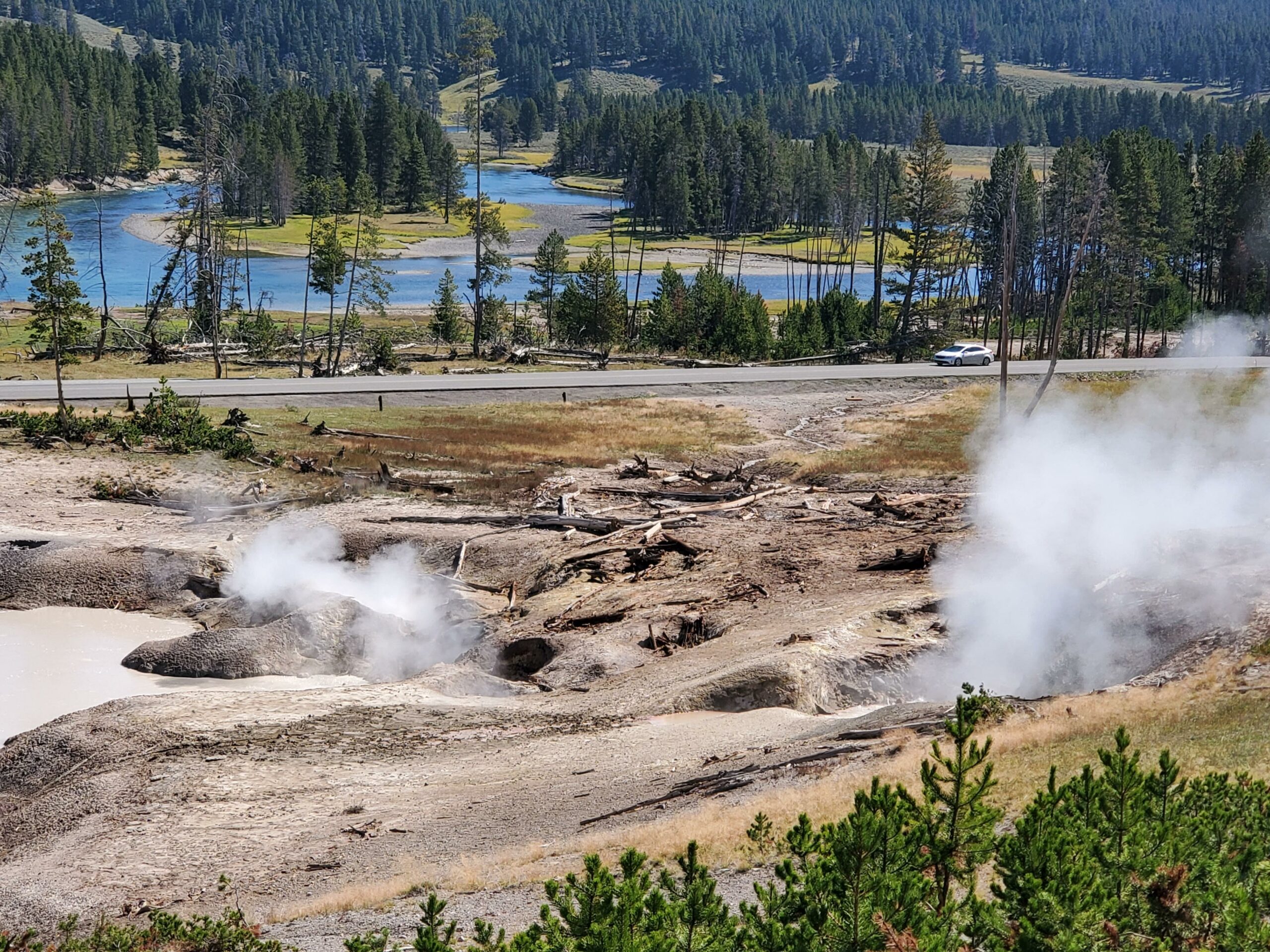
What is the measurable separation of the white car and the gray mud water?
54906 millimetres

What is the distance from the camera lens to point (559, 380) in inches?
2520

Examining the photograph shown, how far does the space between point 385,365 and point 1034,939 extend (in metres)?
A: 63.8

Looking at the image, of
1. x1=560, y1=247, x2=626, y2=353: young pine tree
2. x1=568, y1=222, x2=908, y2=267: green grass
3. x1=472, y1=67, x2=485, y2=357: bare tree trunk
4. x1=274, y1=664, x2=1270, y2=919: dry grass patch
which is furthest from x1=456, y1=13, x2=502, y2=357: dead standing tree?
x1=568, y1=222, x2=908, y2=267: green grass

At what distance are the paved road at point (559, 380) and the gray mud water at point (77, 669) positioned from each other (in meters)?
24.3

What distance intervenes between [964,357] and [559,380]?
82.6 ft

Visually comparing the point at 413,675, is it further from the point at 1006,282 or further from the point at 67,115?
the point at 67,115

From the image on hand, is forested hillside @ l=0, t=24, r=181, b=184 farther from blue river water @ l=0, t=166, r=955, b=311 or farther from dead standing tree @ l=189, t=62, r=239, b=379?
dead standing tree @ l=189, t=62, r=239, b=379

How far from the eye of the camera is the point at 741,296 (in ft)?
281

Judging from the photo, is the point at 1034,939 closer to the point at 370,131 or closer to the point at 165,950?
the point at 165,950

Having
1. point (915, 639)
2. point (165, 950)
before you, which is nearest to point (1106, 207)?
point (915, 639)

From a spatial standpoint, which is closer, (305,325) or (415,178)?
(305,325)

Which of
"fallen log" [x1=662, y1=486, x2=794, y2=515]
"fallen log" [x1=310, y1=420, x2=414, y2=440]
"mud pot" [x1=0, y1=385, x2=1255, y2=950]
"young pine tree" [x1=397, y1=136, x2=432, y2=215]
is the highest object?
"young pine tree" [x1=397, y1=136, x2=432, y2=215]

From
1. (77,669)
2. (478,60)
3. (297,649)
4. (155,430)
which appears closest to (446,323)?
(478,60)

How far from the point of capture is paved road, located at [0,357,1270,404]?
5397 centimetres
